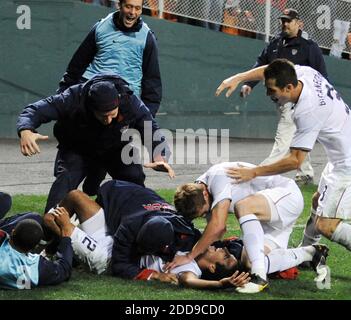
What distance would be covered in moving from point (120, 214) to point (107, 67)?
7.23 feet

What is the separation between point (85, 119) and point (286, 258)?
1.98m

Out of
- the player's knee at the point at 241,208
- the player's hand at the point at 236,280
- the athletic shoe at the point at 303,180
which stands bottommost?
the athletic shoe at the point at 303,180

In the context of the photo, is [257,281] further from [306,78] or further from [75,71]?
[75,71]

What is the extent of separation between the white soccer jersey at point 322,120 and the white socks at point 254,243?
729 mm

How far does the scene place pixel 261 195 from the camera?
25.1ft

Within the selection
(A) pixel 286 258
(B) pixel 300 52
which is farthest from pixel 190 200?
(B) pixel 300 52

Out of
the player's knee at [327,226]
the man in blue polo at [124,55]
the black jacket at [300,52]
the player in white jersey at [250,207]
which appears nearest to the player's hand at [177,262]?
the player in white jersey at [250,207]

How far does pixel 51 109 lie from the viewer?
819cm

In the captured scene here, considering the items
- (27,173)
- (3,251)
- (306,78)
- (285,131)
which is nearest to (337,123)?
(306,78)

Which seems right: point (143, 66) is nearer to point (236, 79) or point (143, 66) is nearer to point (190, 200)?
point (236, 79)

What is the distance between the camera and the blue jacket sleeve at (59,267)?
23.2 ft

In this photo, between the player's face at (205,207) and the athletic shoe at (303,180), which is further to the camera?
the athletic shoe at (303,180)

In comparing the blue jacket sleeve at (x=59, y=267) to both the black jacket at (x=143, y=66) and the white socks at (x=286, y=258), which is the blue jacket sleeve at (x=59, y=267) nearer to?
the white socks at (x=286, y=258)

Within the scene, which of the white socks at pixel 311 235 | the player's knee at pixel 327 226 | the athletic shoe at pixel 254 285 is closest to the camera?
the athletic shoe at pixel 254 285
